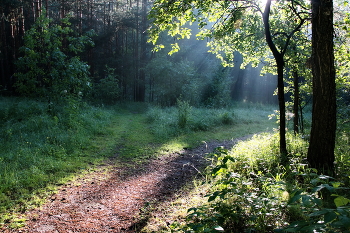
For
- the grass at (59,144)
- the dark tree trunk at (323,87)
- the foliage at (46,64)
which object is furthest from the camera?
the foliage at (46,64)

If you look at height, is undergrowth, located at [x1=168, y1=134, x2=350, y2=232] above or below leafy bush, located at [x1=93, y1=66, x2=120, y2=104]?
below

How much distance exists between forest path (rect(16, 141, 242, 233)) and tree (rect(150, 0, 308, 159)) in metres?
2.70

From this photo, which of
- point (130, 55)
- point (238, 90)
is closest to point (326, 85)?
point (130, 55)

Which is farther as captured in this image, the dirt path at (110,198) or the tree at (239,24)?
the tree at (239,24)

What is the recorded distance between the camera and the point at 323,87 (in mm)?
3857

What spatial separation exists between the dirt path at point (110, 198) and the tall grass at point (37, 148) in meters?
0.55

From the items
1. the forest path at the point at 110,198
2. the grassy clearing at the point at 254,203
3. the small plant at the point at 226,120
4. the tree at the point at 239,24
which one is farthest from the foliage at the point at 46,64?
the grassy clearing at the point at 254,203

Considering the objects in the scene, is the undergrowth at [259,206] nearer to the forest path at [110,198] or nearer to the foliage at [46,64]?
the forest path at [110,198]

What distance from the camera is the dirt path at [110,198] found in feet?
10.5

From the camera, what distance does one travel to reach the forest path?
10.5 ft

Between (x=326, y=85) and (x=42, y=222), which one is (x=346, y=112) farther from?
(x=42, y=222)

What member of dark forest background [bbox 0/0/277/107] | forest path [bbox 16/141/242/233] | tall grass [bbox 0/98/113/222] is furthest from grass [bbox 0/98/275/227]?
dark forest background [bbox 0/0/277/107]

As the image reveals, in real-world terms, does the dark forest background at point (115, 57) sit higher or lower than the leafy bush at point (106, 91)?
higher

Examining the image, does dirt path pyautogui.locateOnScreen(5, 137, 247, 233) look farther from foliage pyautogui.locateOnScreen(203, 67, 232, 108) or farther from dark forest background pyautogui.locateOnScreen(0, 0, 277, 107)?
foliage pyautogui.locateOnScreen(203, 67, 232, 108)
